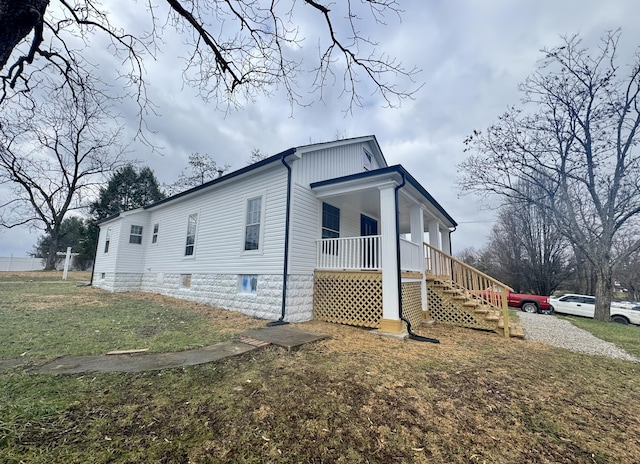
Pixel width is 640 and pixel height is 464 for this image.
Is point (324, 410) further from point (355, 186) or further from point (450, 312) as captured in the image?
point (450, 312)

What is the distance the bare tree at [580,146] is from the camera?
10.8 metres

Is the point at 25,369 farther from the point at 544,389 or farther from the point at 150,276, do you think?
the point at 150,276

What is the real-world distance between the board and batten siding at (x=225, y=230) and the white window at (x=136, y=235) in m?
1.09

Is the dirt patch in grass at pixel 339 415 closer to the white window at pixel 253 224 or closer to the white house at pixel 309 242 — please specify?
the white house at pixel 309 242

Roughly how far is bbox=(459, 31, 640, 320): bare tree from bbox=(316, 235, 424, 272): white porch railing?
8.01 metres

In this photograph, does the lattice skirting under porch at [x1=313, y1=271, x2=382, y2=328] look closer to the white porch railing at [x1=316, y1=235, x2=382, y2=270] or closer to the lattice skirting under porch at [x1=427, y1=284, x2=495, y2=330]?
the white porch railing at [x1=316, y1=235, x2=382, y2=270]

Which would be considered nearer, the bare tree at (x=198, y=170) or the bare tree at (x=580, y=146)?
the bare tree at (x=580, y=146)

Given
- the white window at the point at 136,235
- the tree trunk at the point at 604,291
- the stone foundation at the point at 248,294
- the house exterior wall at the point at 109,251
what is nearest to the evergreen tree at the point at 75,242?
the house exterior wall at the point at 109,251

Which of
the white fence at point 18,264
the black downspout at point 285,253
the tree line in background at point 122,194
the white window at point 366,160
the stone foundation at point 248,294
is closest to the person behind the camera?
the black downspout at point 285,253

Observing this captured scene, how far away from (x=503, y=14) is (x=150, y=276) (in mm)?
14037

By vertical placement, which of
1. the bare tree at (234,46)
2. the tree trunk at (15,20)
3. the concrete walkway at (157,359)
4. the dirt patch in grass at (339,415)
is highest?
the bare tree at (234,46)

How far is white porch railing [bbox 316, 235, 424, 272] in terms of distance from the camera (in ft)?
22.5

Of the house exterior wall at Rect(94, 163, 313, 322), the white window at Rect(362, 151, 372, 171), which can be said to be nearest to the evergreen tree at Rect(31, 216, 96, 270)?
the house exterior wall at Rect(94, 163, 313, 322)

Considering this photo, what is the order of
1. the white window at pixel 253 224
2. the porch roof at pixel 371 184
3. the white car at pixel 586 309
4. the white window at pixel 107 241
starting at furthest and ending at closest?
the white window at pixel 107 241
the white car at pixel 586 309
the white window at pixel 253 224
the porch roof at pixel 371 184
